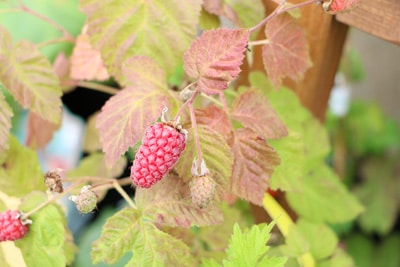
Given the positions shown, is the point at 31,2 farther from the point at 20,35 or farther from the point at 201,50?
the point at 201,50

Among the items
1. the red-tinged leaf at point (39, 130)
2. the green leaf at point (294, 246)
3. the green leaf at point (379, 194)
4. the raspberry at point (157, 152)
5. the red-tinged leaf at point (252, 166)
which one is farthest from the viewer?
the green leaf at point (379, 194)

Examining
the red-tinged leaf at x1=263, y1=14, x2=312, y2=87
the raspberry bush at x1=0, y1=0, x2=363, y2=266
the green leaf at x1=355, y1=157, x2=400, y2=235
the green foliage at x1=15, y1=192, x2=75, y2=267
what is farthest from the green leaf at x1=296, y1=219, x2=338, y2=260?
the green leaf at x1=355, y1=157, x2=400, y2=235

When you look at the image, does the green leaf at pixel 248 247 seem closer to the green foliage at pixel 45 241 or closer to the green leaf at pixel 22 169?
the green foliage at pixel 45 241

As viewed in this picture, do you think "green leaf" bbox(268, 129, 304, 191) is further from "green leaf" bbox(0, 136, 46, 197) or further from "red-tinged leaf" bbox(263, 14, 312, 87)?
"green leaf" bbox(0, 136, 46, 197)

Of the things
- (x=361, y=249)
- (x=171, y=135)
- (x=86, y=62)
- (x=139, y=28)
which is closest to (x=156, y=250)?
(x=171, y=135)

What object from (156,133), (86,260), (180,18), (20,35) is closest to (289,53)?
(180,18)

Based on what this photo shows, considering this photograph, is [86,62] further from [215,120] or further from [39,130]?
[215,120]

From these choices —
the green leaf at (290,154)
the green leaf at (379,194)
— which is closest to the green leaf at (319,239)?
the green leaf at (290,154)
